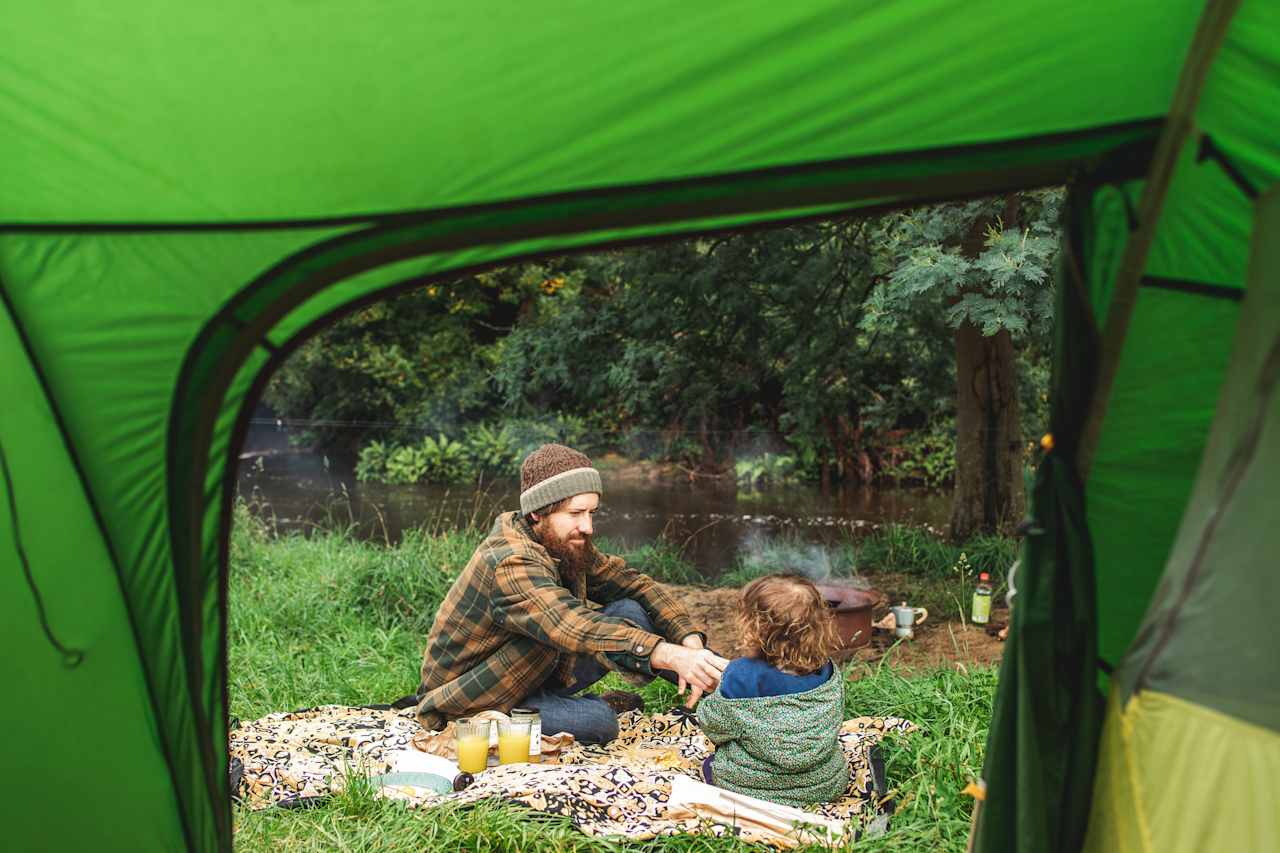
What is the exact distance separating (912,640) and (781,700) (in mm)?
2801

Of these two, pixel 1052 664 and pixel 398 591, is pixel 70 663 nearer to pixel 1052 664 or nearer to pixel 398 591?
pixel 1052 664

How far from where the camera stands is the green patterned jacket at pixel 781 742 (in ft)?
9.05

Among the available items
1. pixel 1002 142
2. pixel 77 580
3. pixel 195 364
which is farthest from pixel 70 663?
pixel 1002 142

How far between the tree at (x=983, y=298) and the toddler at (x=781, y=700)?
8.03 feet

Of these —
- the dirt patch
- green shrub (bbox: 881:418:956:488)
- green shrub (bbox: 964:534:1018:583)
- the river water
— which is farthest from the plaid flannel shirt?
green shrub (bbox: 881:418:956:488)

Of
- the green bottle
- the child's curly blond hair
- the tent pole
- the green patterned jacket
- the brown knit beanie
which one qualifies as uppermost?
the tent pole

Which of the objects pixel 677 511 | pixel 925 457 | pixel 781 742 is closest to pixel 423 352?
pixel 677 511

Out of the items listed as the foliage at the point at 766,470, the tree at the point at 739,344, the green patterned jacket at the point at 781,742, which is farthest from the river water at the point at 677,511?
the green patterned jacket at the point at 781,742

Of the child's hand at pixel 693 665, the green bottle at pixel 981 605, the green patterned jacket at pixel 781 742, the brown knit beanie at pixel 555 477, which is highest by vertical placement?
the brown knit beanie at pixel 555 477

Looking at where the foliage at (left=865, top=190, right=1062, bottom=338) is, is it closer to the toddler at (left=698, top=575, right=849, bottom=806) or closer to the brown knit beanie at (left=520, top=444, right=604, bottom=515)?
the brown knit beanie at (left=520, top=444, right=604, bottom=515)

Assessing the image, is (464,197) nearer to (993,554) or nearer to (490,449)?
(993,554)

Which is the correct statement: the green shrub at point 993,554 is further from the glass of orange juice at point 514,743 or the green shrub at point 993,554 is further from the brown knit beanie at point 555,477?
the glass of orange juice at point 514,743

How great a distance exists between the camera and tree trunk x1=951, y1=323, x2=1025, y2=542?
6.50 m

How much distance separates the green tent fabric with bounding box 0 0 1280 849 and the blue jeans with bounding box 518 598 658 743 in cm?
157
